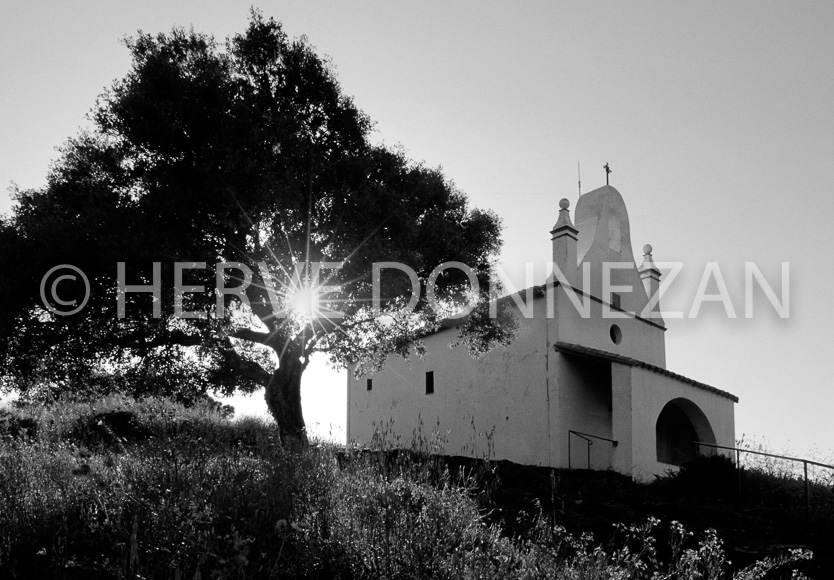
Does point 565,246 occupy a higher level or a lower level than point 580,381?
higher

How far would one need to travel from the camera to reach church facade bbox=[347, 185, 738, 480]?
17500 millimetres

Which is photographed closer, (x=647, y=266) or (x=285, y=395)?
(x=285, y=395)

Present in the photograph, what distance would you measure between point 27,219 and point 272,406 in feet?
20.3

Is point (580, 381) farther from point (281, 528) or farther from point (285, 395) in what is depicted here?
point (281, 528)

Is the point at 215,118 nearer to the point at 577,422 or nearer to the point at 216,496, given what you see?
the point at 216,496

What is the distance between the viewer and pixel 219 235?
48.3ft

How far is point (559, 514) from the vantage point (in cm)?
875

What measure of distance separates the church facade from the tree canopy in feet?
12.6
